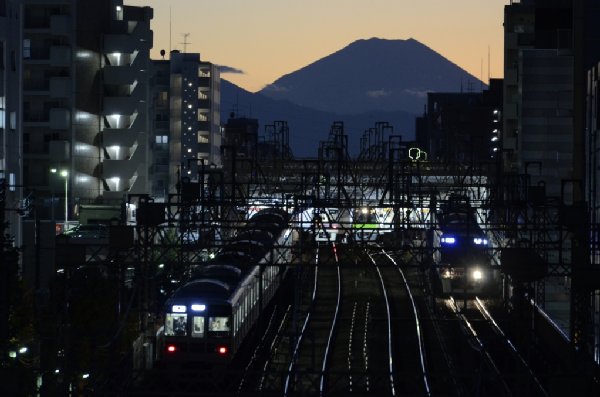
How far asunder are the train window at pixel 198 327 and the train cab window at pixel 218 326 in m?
0.14

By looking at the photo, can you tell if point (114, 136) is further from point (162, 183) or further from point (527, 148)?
point (162, 183)

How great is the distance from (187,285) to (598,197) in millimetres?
6957

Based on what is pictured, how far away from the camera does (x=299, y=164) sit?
43.0 metres

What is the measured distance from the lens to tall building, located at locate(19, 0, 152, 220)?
39.0 metres

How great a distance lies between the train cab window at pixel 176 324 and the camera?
22141 mm

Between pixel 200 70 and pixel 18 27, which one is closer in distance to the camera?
pixel 18 27

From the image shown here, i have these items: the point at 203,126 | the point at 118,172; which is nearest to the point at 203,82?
the point at 203,126

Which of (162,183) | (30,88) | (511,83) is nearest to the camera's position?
(30,88)

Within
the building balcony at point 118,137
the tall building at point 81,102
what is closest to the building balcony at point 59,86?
the tall building at point 81,102

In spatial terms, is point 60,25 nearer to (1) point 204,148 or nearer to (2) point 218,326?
(2) point 218,326

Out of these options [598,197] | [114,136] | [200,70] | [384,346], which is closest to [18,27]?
[384,346]

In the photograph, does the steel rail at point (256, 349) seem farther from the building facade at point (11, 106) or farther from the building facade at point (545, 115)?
the building facade at point (545, 115)

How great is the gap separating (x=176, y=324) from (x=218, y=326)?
0.71 meters

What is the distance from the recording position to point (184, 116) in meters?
69.9
